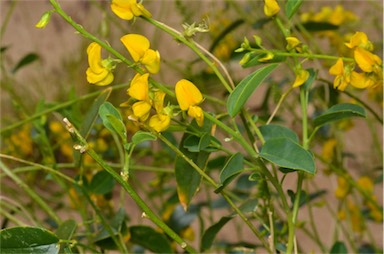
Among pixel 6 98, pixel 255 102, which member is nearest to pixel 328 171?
pixel 255 102

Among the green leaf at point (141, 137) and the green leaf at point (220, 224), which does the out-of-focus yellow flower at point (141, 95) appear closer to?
the green leaf at point (141, 137)

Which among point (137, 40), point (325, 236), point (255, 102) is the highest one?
point (137, 40)

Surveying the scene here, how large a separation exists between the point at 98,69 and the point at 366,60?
0.58ft

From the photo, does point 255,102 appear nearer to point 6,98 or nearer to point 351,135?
point 351,135

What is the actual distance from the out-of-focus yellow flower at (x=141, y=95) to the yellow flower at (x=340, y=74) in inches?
5.2

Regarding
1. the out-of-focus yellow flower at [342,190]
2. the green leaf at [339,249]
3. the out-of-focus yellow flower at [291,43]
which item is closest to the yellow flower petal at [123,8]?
the out-of-focus yellow flower at [291,43]

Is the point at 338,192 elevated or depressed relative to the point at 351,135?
elevated

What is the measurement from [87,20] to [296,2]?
2142mm

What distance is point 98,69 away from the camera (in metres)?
0.41

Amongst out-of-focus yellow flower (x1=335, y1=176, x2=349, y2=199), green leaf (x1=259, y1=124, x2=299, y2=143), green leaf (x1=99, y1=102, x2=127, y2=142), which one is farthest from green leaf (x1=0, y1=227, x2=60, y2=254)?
out-of-focus yellow flower (x1=335, y1=176, x2=349, y2=199)

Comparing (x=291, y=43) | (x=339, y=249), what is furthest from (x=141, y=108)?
(x=339, y=249)

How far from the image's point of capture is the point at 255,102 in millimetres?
2105

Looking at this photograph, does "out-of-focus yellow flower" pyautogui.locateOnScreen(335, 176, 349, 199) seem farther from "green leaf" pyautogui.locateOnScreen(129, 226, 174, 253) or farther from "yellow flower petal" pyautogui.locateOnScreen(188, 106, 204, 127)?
"yellow flower petal" pyautogui.locateOnScreen(188, 106, 204, 127)

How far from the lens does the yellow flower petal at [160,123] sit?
1.28ft
